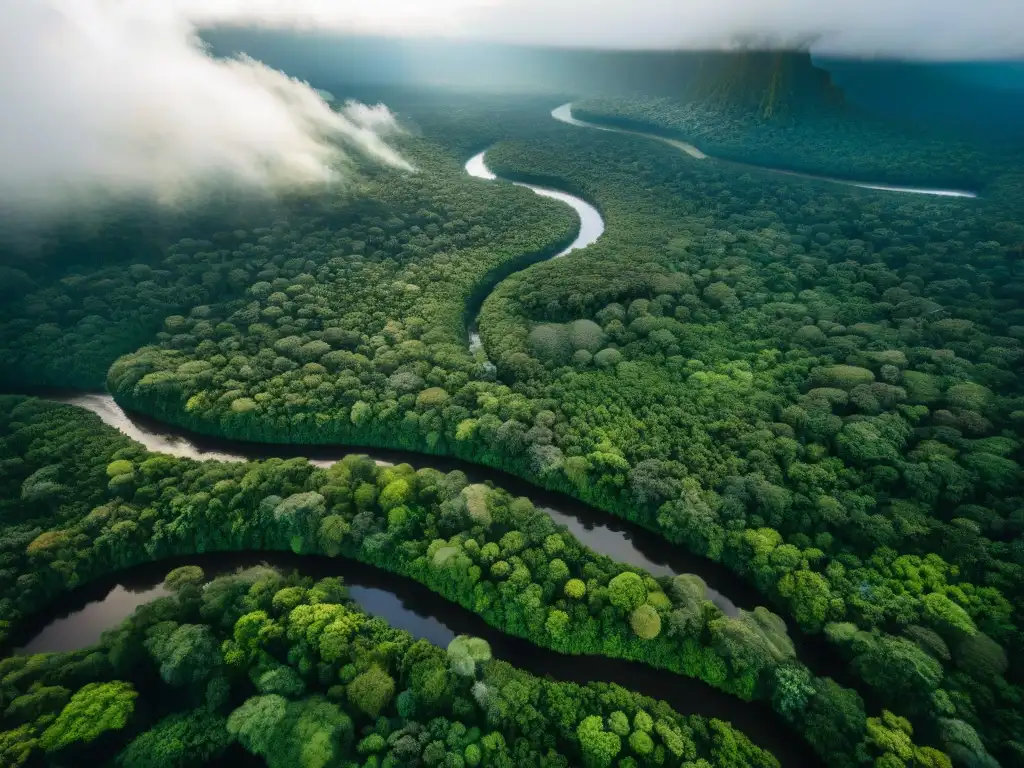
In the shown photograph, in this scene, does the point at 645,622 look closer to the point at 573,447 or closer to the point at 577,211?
the point at 573,447

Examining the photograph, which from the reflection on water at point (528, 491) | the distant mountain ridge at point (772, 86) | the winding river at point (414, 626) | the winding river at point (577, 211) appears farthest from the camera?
the distant mountain ridge at point (772, 86)

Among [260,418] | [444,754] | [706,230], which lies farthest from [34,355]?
[706,230]

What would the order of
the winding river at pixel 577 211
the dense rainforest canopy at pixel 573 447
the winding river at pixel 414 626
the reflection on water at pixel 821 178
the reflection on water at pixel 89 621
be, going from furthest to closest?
1. the reflection on water at pixel 821 178
2. the winding river at pixel 577 211
3. the reflection on water at pixel 89 621
4. the winding river at pixel 414 626
5. the dense rainforest canopy at pixel 573 447

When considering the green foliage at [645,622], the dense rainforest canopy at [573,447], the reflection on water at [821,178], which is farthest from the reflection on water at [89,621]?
the reflection on water at [821,178]

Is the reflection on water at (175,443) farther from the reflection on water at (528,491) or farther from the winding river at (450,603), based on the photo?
the winding river at (450,603)

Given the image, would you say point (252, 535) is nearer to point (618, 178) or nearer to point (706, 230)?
point (706, 230)

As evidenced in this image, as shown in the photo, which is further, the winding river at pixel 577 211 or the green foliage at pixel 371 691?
the winding river at pixel 577 211

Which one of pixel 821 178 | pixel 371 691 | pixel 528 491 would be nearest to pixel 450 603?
pixel 371 691
